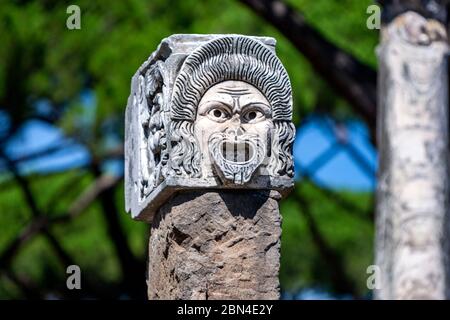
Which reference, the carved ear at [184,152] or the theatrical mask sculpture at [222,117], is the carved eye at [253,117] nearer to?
the theatrical mask sculpture at [222,117]

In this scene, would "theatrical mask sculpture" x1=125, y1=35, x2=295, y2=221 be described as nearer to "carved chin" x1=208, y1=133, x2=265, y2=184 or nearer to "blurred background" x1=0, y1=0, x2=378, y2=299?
"carved chin" x1=208, y1=133, x2=265, y2=184

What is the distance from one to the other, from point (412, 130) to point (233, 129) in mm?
4980

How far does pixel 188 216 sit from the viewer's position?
22.9 feet

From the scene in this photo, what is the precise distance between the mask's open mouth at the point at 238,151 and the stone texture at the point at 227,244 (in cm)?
16

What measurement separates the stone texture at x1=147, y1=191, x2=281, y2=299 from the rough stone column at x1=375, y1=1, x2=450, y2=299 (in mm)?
4539

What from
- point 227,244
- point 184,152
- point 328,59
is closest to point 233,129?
point 184,152

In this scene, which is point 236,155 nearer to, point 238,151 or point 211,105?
point 238,151

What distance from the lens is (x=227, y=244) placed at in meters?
6.97

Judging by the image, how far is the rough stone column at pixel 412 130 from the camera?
37.6ft

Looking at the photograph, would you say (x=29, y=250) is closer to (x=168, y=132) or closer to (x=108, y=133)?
(x=108, y=133)

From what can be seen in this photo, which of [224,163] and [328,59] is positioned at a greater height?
[328,59]

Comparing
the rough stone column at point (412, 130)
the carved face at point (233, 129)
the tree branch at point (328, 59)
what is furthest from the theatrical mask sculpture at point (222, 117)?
the tree branch at point (328, 59)

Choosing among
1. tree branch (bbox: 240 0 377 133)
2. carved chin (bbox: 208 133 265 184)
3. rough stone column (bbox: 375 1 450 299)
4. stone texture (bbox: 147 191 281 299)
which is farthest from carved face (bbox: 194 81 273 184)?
tree branch (bbox: 240 0 377 133)
